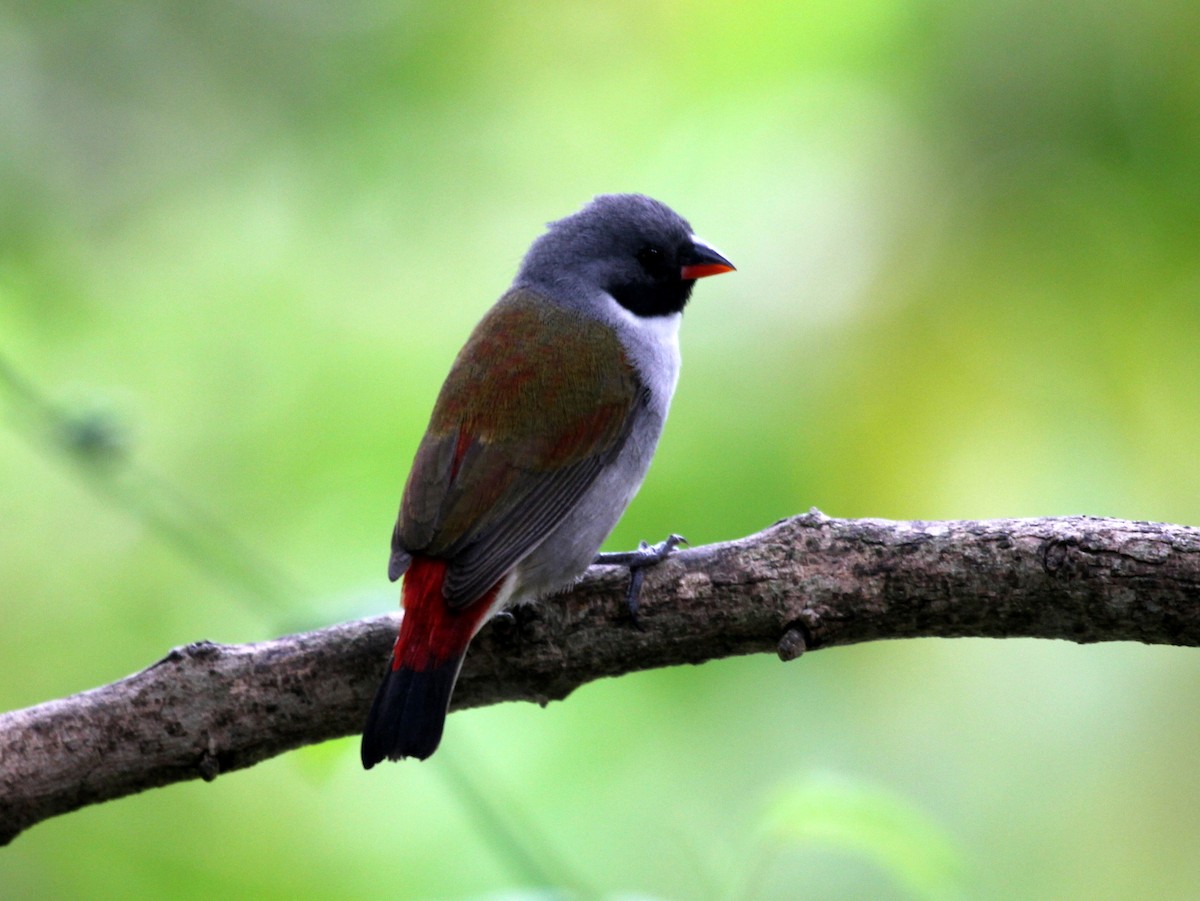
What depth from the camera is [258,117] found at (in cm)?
595

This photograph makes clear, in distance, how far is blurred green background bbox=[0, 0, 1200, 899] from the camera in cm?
490

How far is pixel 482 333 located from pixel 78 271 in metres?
2.57

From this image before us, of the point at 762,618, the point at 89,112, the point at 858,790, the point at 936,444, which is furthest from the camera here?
the point at 89,112

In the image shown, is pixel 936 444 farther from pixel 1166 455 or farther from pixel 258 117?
pixel 258 117

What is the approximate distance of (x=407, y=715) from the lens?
2.64 metres

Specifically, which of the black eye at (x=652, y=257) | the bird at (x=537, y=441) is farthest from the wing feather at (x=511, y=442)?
the black eye at (x=652, y=257)

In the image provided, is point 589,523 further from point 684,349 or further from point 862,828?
point 684,349

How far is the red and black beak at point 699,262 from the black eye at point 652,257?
7 centimetres

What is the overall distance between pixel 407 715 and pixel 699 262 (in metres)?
1.75

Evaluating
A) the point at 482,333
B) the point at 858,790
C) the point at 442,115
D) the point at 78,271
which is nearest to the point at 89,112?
the point at 78,271

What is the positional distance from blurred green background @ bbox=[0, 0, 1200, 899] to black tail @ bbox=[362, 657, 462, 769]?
1785mm

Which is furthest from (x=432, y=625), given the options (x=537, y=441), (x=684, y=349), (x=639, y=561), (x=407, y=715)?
(x=684, y=349)

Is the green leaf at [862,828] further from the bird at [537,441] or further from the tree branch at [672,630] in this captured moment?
the bird at [537,441]

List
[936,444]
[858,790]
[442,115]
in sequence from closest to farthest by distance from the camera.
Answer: [858,790], [936,444], [442,115]
